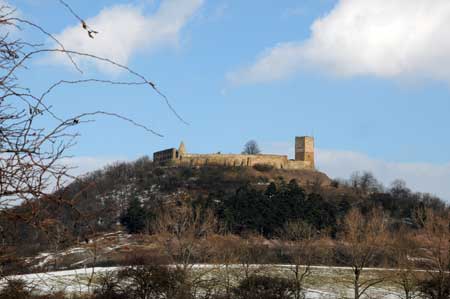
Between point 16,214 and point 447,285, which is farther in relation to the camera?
point 447,285

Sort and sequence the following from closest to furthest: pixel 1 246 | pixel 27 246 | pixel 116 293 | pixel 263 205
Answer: pixel 1 246 → pixel 27 246 → pixel 116 293 → pixel 263 205

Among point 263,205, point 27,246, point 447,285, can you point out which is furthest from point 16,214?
point 263,205

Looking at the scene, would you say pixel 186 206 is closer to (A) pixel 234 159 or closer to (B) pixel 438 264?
(B) pixel 438 264

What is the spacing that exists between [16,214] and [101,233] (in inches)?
16.3

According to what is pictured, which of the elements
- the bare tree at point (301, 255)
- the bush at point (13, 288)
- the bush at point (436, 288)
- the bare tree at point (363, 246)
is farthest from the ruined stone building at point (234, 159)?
the bush at point (13, 288)

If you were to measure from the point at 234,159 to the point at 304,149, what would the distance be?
14.2 meters

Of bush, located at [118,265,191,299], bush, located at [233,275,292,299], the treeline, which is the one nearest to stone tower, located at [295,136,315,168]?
the treeline

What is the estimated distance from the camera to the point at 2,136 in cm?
297

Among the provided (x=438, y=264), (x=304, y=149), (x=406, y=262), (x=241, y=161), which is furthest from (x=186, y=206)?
(x=304, y=149)

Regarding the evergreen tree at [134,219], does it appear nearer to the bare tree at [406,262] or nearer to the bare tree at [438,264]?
the bare tree at [406,262]

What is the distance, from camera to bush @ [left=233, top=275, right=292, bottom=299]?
23142 millimetres

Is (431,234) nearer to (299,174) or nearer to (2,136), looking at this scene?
(2,136)

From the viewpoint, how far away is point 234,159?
113 meters

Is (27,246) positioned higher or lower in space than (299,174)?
lower
